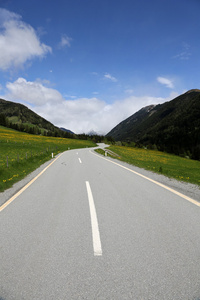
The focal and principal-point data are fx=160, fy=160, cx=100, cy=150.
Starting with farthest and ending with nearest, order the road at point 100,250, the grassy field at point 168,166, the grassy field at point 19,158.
A: the grassy field at point 168,166 < the grassy field at point 19,158 < the road at point 100,250

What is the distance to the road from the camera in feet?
6.79

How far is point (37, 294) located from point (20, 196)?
466cm

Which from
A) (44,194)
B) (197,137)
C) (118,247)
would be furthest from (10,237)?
(197,137)

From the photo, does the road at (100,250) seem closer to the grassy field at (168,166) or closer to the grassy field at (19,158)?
the grassy field at (19,158)

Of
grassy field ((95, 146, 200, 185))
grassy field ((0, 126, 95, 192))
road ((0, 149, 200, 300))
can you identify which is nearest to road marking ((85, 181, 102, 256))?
road ((0, 149, 200, 300))

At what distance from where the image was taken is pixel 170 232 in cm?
343

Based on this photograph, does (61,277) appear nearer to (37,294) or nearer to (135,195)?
(37,294)

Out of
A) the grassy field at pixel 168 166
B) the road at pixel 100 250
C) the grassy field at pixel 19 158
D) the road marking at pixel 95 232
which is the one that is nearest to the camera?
the road at pixel 100 250

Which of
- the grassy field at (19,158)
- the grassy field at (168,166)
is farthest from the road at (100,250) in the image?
the grassy field at (168,166)

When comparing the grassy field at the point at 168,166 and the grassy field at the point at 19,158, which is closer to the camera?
the grassy field at the point at 19,158

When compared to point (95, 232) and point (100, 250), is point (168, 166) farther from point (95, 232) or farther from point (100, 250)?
point (100, 250)

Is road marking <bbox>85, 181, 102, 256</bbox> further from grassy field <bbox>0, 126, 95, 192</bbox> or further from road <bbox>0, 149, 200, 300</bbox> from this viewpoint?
grassy field <bbox>0, 126, 95, 192</bbox>

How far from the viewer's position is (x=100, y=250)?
2.84 meters

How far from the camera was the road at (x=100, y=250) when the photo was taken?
2.07 metres
